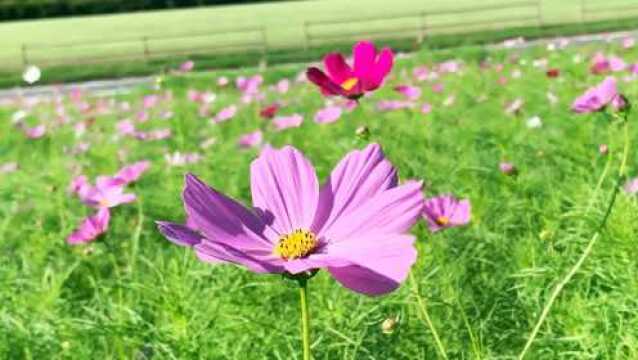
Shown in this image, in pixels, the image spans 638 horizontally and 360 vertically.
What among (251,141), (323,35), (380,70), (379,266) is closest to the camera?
(379,266)

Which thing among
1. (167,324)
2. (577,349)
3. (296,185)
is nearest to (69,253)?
(167,324)

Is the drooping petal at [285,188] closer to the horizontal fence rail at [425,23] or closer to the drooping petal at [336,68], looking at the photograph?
the drooping petal at [336,68]

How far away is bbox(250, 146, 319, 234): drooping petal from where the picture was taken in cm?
90

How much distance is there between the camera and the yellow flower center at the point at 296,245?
818 millimetres

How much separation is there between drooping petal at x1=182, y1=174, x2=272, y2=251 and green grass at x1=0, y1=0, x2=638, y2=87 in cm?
1621

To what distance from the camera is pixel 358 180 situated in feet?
2.82

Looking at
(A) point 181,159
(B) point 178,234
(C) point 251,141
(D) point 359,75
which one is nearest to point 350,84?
(D) point 359,75

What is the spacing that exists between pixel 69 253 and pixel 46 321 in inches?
33.1

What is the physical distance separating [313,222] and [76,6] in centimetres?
3704

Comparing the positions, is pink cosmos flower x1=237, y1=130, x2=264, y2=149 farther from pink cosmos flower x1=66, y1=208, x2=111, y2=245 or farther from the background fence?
the background fence

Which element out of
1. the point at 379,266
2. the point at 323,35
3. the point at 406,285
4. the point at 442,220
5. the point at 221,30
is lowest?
the point at 406,285

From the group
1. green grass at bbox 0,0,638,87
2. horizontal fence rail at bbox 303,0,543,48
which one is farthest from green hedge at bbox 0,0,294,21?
horizontal fence rail at bbox 303,0,543,48

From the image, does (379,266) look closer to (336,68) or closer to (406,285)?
(336,68)

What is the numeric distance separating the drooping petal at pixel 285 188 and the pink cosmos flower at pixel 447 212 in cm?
70
